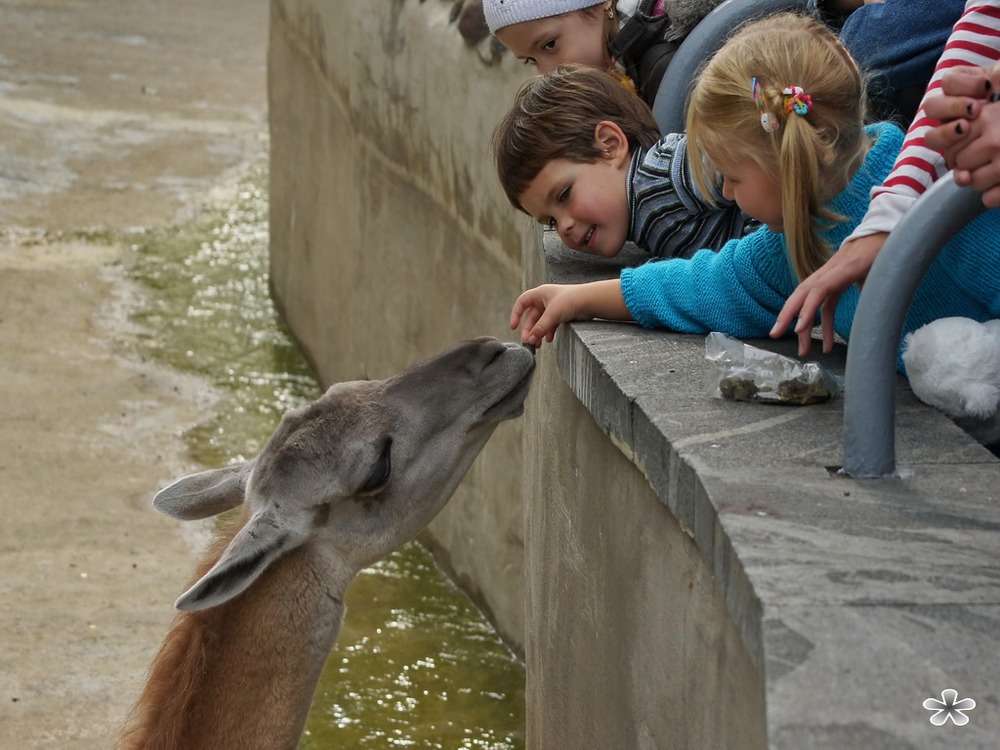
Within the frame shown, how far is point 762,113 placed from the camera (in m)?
2.70

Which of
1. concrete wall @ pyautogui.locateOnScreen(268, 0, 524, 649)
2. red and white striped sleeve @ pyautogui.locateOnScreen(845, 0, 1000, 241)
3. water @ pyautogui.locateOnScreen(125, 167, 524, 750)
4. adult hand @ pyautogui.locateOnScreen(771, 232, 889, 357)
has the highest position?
red and white striped sleeve @ pyautogui.locateOnScreen(845, 0, 1000, 241)

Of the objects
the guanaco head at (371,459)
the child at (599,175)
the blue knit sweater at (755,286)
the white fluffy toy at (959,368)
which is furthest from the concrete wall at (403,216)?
the white fluffy toy at (959,368)

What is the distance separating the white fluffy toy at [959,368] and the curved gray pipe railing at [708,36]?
47.8 inches

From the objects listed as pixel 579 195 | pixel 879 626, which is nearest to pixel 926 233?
pixel 879 626

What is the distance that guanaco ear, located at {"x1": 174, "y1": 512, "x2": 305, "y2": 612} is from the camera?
2723 millimetres

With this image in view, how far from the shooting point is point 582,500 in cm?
294

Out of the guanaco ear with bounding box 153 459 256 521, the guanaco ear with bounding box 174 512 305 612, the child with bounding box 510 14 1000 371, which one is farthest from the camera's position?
the guanaco ear with bounding box 153 459 256 521

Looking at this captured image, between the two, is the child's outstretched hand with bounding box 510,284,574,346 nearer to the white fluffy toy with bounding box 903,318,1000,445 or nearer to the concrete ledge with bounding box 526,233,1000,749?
the concrete ledge with bounding box 526,233,1000,749

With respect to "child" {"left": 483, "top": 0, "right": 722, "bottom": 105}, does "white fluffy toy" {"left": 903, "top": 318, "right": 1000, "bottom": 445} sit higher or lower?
lower

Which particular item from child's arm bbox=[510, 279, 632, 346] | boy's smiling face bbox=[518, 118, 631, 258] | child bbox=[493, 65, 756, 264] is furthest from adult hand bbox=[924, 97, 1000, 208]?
boy's smiling face bbox=[518, 118, 631, 258]

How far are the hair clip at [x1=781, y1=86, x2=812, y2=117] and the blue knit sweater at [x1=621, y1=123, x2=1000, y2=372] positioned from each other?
16cm

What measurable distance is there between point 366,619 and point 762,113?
3915 millimetres

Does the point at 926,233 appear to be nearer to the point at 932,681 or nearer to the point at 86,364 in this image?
the point at 932,681

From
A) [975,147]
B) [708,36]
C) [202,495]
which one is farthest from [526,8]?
[975,147]
